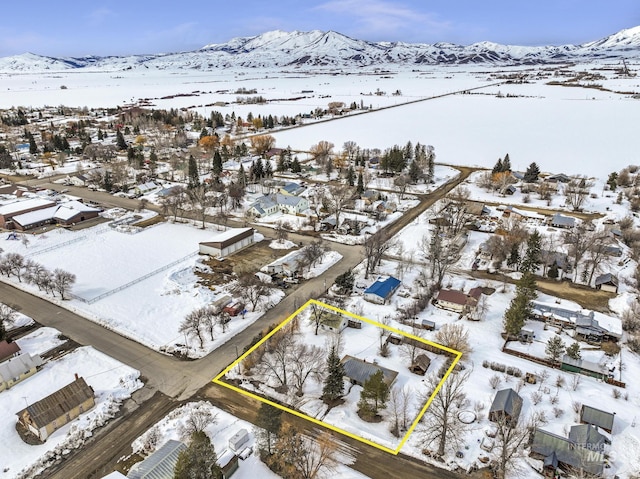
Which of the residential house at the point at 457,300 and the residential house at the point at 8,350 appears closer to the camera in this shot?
the residential house at the point at 8,350

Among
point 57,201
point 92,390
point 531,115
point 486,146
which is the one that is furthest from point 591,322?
point 531,115

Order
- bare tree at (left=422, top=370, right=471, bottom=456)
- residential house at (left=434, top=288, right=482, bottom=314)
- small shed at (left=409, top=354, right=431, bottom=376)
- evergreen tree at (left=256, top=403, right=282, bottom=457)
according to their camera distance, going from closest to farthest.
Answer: evergreen tree at (left=256, top=403, right=282, bottom=457)
bare tree at (left=422, top=370, right=471, bottom=456)
small shed at (left=409, top=354, right=431, bottom=376)
residential house at (left=434, top=288, right=482, bottom=314)

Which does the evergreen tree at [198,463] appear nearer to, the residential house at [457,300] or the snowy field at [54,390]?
the snowy field at [54,390]

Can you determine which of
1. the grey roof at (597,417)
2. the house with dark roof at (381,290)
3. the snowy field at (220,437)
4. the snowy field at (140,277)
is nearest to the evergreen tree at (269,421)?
the snowy field at (220,437)

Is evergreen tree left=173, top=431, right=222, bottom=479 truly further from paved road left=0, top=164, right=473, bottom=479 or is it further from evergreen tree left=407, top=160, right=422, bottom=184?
evergreen tree left=407, top=160, right=422, bottom=184

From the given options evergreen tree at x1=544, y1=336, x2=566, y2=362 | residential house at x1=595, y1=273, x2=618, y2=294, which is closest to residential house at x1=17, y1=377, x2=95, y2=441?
evergreen tree at x1=544, y1=336, x2=566, y2=362

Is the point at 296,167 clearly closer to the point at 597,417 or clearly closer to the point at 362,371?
the point at 362,371
